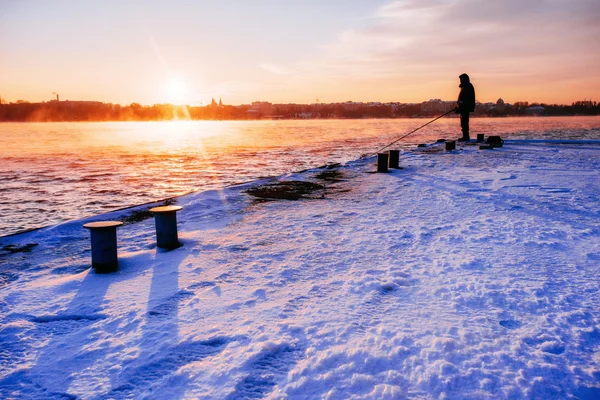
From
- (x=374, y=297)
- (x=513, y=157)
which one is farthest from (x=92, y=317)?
(x=513, y=157)

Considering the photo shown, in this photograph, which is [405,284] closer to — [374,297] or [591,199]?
[374,297]

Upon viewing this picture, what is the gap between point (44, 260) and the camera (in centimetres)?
478

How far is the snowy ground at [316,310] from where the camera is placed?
242cm

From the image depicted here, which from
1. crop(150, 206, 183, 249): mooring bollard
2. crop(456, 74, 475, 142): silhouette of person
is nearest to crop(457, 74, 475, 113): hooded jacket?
crop(456, 74, 475, 142): silhouette of person

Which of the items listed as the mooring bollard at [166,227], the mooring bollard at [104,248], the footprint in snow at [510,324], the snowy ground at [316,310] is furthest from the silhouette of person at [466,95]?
the mooring bollard at [104,248]

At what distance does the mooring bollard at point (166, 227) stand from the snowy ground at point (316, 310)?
0.50 feet

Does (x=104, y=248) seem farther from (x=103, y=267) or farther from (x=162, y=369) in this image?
(x=162, y=369)

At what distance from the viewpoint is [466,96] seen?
17.5m

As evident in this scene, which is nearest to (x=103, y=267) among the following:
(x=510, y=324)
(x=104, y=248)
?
(x=104, y=248)

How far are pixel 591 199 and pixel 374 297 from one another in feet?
18.5

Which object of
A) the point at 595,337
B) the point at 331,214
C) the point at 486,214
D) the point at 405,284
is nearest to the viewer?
the point at 595,337

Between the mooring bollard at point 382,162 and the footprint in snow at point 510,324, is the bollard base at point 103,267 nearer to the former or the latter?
the footprint in snow at point 510,324

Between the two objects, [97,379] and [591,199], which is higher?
[591,199]

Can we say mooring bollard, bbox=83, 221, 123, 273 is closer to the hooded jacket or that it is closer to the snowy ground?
the snowy ground
